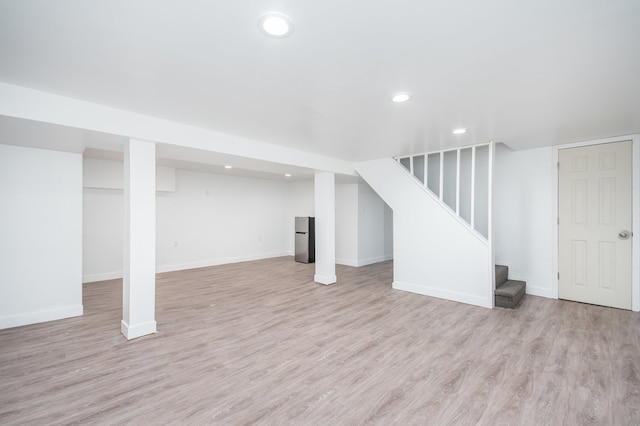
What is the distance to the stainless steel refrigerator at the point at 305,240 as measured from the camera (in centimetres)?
743

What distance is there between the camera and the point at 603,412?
6.32 ft

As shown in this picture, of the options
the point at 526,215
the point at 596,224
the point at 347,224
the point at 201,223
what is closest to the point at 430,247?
the point at 526,215

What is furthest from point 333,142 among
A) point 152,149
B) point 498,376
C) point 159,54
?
point 498,376

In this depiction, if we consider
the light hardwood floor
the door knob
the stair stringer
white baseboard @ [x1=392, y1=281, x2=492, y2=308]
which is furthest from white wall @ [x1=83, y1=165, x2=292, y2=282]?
Answer: the door knob

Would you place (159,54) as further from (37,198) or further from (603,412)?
(603,412)

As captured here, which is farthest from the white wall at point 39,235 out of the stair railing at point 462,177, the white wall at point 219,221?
the stair railing at point 462,177

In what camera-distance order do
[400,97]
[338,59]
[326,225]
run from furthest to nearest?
1. [326,225]
2. [400,97]
3. [338,59]

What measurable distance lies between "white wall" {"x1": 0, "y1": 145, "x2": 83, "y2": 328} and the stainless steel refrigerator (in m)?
4.62

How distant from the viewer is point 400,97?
248 centimetres

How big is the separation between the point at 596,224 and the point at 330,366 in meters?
4.29

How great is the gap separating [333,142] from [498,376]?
3.15m

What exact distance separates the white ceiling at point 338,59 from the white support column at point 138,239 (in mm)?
516

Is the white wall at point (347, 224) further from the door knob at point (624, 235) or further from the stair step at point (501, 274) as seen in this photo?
the door knob at point (624, 235)

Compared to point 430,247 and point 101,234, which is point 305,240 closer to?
point 430,247
